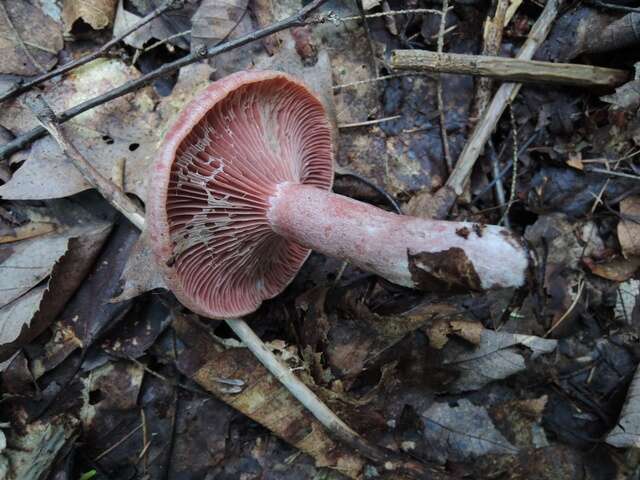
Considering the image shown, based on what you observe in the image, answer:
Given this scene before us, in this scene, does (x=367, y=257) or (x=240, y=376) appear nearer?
(x=367, y=257)

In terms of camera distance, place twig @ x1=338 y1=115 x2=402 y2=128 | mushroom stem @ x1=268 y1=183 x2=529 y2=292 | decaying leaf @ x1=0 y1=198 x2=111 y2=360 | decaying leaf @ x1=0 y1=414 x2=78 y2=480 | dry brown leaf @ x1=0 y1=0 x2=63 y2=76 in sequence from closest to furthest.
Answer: mushroom stem @ x1=268 y1=183 x2=529 y2=292 < decaying leaf @ x1=0 y1=414 x2=78 y2=480 < decaying leaf @ x1=0 y1=198 x2=111 y2=360 < dry brown leaf @ x1=0 y1=0 x2=63 y2=76 < twig @ x1=338 y1=115 x2=402 y2=128

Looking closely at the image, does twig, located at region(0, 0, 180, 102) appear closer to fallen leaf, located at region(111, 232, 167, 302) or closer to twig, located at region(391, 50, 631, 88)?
fallen leaf, located at region(111, 232, 167, 302)

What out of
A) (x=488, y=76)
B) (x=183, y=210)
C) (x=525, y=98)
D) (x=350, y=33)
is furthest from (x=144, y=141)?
(x=525, y=98)

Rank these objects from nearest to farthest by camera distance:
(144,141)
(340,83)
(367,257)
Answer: (367,257) → (144,141) → (340,83)

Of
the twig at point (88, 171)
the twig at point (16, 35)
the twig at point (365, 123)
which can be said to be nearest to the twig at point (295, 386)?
the twig at point (88, 171)

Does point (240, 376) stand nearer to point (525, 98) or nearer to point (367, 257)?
point (367, 257)

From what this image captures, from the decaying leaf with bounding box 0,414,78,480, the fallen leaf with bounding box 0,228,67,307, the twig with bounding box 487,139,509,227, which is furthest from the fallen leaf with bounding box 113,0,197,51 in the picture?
the decaying leaf with bounding box 0,414,78,480

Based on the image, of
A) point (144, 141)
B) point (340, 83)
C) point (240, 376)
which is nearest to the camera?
point (240, 376)
